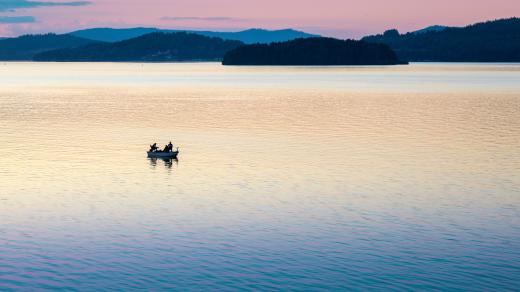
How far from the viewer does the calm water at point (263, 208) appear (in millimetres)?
36625

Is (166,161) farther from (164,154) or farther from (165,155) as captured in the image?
(164,154)

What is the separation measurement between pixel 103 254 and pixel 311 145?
1877 inches

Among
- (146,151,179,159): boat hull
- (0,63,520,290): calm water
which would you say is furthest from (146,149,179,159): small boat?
(0,63,520,290): calm water

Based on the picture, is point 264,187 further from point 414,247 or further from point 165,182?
point 414,247

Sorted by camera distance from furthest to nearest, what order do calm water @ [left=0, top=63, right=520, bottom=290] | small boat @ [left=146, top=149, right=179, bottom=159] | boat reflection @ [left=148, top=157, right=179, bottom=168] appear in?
small boat @ [left=146, top=149, right=179, bottom=159] < boat reflection @ [left=148, top=157, right=179, bottom=168] < calm water @ [left=0, top=63, right=520, bottom=290]

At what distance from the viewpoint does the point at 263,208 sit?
50688 millimetres

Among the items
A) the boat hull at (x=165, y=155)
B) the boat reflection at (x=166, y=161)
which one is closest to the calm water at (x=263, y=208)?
the boat reflection at (x=166, y=161)

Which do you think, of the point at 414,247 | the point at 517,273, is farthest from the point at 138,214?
the point at 517,273

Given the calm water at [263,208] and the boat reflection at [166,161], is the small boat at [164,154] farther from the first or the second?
the calm water at [263,208]

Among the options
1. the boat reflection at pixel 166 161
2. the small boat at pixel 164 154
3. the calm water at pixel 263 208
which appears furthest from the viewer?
the small boat at pixel 164 154

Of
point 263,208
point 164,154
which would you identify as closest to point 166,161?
point 164,154

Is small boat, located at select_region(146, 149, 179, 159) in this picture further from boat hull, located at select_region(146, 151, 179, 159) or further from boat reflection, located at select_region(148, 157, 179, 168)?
boat reflection, located at select_region(148, 157, 179, 168)

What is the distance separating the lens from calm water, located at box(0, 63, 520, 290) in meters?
36.6

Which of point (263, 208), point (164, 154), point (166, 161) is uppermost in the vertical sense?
point (164, 154)
